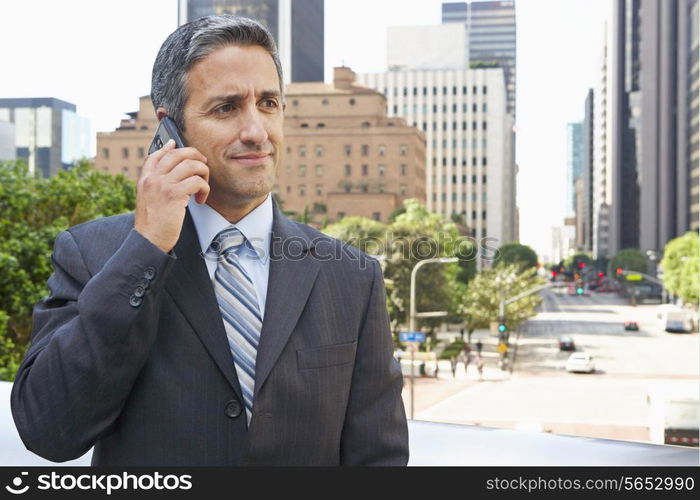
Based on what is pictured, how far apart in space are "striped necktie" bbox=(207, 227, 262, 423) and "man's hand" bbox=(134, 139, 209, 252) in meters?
0.18

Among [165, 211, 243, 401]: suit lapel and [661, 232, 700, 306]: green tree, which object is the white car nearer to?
[661, 232, 700, 306]: green tree

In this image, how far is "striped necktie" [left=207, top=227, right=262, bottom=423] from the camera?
133cm

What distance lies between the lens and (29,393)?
3.98 feet

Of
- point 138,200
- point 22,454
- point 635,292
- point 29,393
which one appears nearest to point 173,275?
point 138,200

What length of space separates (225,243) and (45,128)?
3648cm

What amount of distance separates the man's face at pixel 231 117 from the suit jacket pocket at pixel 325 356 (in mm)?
293

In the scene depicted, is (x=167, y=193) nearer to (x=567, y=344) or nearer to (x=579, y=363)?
(x=579, y=363)

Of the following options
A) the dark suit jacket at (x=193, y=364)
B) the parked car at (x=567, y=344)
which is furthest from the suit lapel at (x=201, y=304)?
the parked car at (x=567, y=344)

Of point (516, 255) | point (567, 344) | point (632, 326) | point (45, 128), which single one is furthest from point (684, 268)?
point (45, 128)

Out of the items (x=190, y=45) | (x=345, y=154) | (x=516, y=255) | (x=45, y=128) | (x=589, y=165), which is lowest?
(x=516, y=255)

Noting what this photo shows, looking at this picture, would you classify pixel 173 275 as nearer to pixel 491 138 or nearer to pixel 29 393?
pixel 29 393

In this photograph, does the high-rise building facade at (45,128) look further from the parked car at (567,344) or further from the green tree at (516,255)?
the green tree at (516,255)

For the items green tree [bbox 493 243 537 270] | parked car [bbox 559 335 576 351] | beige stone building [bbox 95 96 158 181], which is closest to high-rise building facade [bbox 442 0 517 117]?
green tree [bbox 493 243 537 270]

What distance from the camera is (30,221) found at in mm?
16547
